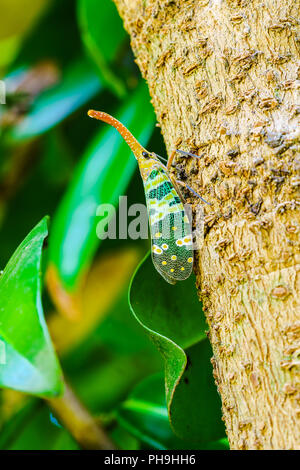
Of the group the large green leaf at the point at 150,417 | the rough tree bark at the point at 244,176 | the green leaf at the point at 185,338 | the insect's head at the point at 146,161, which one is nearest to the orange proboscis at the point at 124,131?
the insect's head at the point at 146,161

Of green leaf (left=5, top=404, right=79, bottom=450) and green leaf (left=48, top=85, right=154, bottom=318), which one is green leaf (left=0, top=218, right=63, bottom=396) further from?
green leaf (left=5, top=404, right=79, bottom=450)

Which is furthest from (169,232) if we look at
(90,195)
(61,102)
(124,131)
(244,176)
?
(61,102)

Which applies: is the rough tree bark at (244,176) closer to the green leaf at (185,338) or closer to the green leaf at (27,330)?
the green leaf at (185,338)

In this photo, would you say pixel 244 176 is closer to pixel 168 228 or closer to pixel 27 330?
pixel 168 228

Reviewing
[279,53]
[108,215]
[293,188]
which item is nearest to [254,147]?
[293,188]

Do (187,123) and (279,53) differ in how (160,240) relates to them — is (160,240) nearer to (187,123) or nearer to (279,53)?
(187,123)

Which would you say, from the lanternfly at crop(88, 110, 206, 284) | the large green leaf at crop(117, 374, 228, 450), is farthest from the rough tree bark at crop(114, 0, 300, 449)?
the large green leaf at crop(117, 374, 228, 450)
